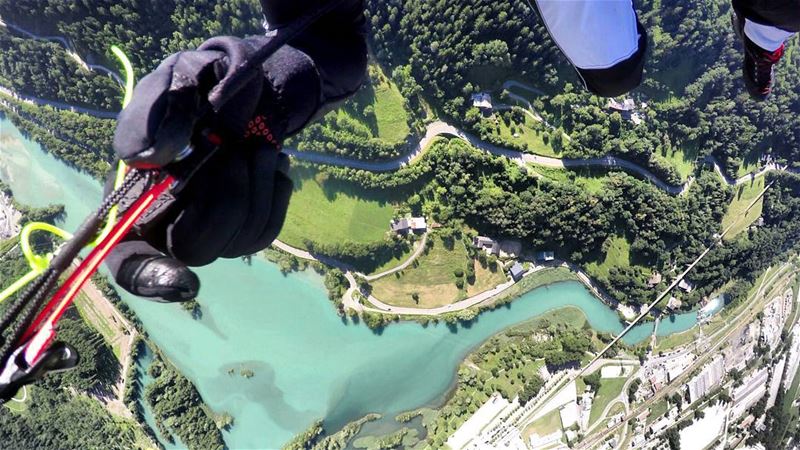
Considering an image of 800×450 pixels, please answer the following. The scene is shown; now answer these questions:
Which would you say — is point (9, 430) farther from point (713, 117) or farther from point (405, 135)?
Result: point (713, 117)

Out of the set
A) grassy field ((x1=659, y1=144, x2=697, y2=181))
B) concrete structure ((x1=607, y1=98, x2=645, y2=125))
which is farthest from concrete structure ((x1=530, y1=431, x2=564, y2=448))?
concrete structure ((x1=607, y1=98, x2=645, y2=125))

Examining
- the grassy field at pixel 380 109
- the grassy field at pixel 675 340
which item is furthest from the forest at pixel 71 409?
the grassy field at pixel 675 340

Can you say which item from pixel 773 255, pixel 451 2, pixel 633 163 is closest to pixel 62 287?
pixel 451 2

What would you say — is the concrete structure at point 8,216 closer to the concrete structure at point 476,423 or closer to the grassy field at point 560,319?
the concrete structure at point 476,423

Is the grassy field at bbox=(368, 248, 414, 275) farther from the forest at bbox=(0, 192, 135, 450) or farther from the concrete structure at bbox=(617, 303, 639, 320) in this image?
the forest at bbox=(0, 192, 135, 450)

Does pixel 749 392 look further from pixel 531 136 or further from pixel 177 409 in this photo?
pixel 177 409
